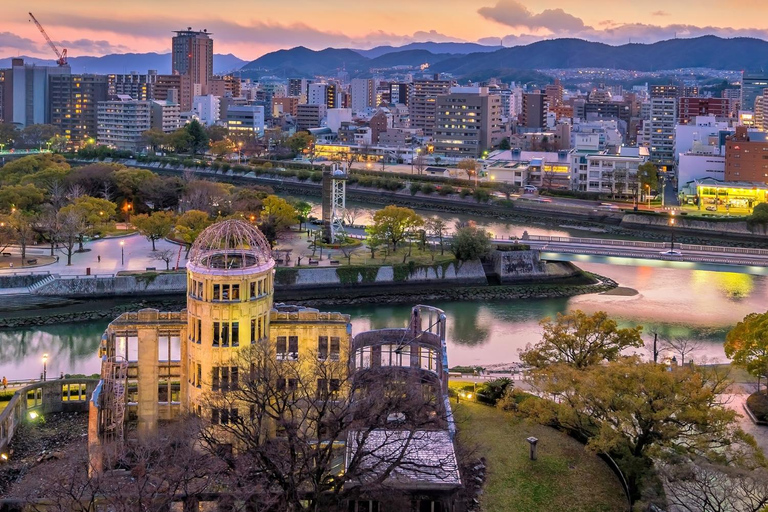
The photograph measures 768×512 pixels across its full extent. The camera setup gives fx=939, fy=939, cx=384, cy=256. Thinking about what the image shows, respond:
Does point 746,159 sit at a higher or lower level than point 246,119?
lower

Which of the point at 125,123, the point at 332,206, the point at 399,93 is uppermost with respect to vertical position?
the point at 399,93

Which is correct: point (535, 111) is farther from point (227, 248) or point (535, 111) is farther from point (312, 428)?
point (312, 428)

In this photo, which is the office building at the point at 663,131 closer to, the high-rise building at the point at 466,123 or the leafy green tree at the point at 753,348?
the high-rise building at the point at 466,123

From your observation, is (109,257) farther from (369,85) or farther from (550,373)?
(369,85)

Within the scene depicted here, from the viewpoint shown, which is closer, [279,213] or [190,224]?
[190,224]

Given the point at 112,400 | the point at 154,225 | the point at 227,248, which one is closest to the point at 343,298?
the point at 154,225

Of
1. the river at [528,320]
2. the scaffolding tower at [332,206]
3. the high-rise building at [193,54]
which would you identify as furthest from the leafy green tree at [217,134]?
the high-rise building at [193,54]
